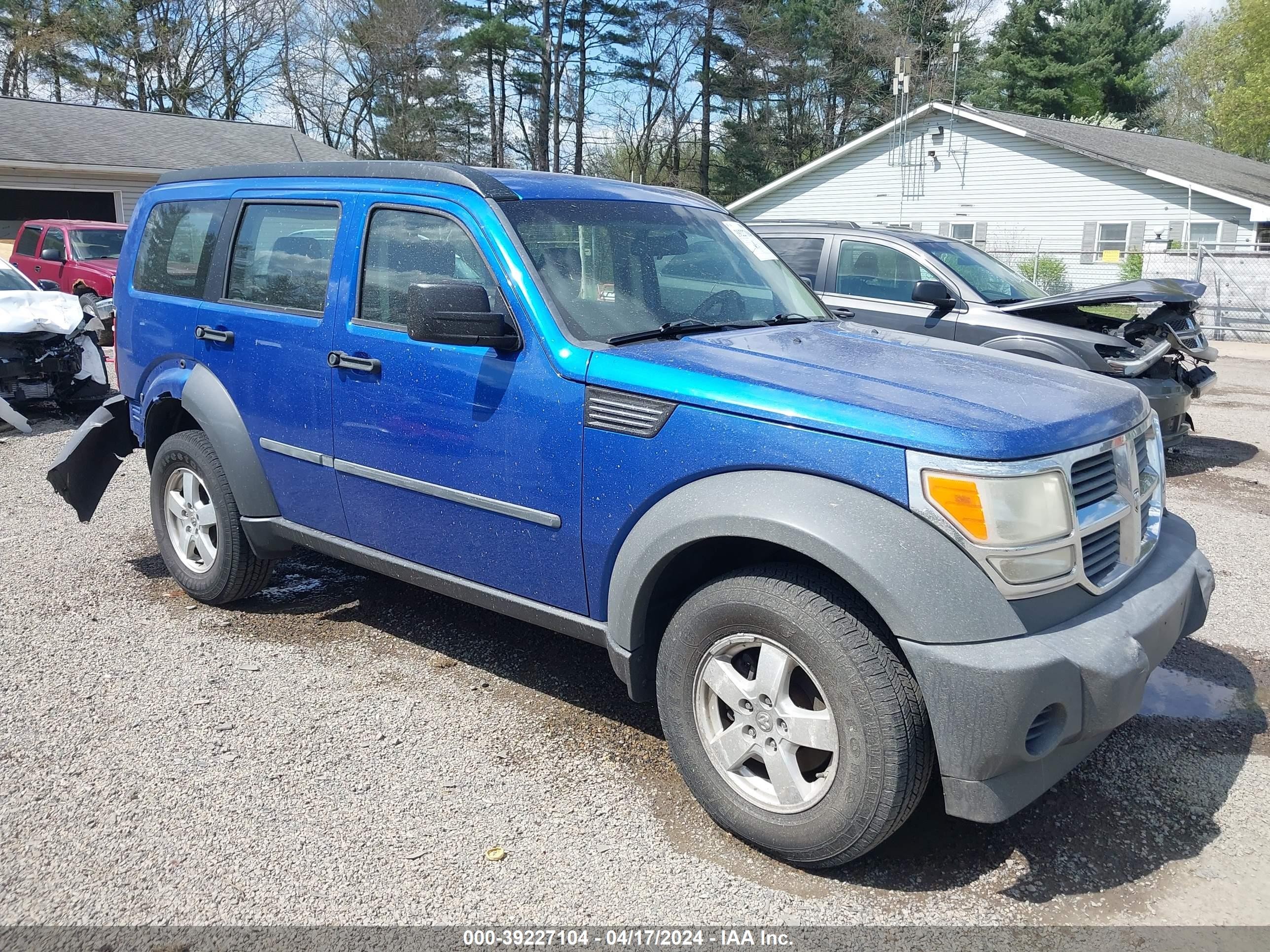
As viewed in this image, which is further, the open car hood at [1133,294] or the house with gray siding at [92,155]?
the house with gray siding at [92,155]

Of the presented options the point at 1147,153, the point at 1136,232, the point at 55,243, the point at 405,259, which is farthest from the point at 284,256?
the point at 1147,153

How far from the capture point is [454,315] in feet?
11.3

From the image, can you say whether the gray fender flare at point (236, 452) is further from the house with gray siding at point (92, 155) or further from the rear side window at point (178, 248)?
the house with gray siding at point (92, 155)

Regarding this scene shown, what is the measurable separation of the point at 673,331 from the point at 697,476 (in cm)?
74

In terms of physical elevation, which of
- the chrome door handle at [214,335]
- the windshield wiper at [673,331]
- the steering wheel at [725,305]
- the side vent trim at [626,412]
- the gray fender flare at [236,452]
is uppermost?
the steering wheel at [725,305]

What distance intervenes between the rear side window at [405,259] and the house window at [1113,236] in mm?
26388

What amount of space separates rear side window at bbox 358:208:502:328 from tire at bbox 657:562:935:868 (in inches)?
62.3

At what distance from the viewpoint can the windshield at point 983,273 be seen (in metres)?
8.62

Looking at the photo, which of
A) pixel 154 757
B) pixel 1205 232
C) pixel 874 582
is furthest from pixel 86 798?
pixel 1205 232

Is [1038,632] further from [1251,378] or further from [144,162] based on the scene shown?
[144,162]

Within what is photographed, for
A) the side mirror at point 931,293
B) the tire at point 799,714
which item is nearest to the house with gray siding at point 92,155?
the side mirror at point 931,293

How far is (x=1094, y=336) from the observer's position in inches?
312

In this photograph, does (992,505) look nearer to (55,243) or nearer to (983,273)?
(983,273)

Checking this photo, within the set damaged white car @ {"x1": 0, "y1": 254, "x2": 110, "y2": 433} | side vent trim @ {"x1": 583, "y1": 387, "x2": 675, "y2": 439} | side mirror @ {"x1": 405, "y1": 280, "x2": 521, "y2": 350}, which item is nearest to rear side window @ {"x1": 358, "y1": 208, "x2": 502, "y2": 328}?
side mirror @ {"x1": 405, "y1": 280, "x2": 521, "y2": 350}
